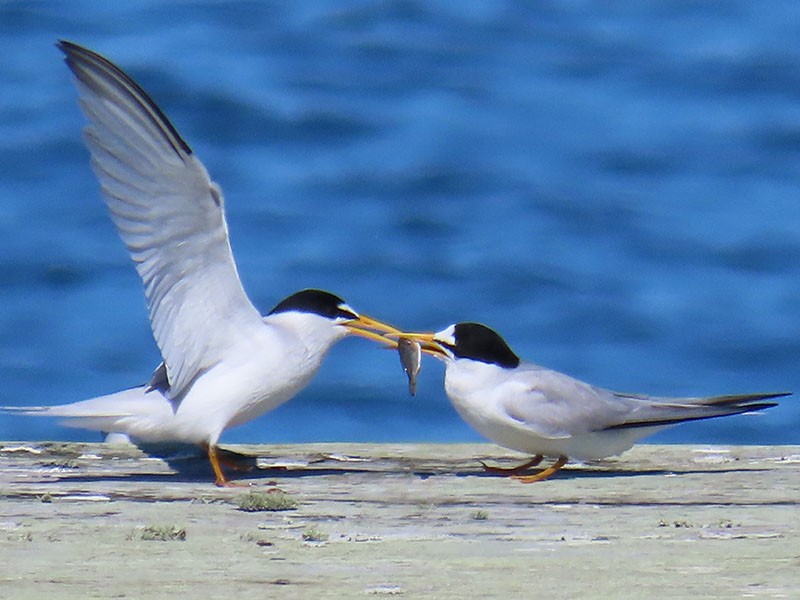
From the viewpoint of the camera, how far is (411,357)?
189 inches

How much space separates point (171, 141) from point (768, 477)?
1.83 m

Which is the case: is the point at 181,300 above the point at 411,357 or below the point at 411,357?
above

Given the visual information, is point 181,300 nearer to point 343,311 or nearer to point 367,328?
point 343,311

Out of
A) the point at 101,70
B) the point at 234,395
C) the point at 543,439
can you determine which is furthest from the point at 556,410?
the point at 101,70

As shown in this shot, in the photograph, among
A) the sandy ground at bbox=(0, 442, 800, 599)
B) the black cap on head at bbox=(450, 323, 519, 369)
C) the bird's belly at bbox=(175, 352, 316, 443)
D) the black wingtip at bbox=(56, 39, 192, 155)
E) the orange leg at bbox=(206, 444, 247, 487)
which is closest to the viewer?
the sandy ground at bbox=(0, 442, 800, 599)

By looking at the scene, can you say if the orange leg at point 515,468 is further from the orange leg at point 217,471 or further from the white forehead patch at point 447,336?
the orange leg at point 217,471

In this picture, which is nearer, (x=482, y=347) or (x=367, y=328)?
(x=482, y=347)

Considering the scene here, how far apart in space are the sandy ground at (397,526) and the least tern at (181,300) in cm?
16

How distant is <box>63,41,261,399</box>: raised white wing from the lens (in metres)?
4.38

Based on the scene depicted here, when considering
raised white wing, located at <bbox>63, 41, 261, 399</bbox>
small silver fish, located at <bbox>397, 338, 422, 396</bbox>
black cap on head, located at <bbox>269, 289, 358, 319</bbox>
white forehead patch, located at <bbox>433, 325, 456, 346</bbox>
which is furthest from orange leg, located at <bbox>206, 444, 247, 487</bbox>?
white forehead patch, located at <bbox>433, 325, 456, 346</bbox>

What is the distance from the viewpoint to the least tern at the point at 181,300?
4.41m

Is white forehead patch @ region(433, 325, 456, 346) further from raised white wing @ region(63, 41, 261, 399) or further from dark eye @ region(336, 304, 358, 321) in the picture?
raised white wing @ region(63, 41, 261, 399)

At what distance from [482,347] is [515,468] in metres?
0.42

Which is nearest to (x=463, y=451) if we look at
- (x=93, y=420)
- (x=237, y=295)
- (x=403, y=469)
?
(x=403, y=469)
